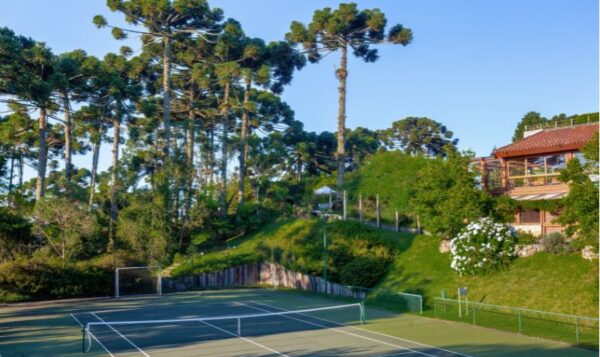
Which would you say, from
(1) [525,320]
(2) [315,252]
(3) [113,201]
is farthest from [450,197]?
(3) [113,201]

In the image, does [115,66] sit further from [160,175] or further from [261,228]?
[261,228]

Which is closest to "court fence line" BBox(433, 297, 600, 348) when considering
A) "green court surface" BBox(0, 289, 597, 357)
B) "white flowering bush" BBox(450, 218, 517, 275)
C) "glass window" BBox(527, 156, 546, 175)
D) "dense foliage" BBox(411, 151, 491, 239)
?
"green court surface" BBox(0, 289, 597, 357)

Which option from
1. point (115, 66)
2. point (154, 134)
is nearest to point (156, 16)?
point (115, 66)

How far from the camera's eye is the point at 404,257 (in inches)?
1491

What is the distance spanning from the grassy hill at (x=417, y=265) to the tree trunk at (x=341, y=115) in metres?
5.08

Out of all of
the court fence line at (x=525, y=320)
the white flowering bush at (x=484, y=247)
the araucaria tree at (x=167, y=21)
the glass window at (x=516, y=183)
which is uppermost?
the araucaria tree at (x=167, y=21)

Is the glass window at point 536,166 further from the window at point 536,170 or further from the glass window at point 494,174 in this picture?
the glass window at point 494,174

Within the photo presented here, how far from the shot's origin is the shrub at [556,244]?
96.0ft

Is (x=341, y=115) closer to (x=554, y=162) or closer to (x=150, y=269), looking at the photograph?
(x=554, y=162)

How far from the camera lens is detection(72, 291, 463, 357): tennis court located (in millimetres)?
21234

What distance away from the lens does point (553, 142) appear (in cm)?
3634

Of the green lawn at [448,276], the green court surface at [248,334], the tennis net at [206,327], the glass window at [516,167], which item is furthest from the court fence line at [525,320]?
the glass window at [516,167]

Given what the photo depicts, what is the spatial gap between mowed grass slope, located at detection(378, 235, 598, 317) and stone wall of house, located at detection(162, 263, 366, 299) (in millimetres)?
8221

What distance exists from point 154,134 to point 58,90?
10390mm
